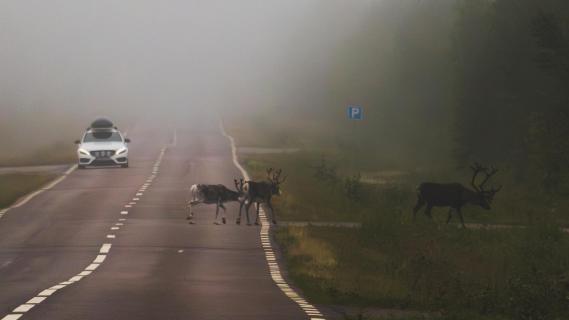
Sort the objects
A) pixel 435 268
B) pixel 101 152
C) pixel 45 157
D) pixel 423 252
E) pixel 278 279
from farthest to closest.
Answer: pixel 45 157, pixel 101 152, pixel 423 252, pixel 435 268, pixel 278 279

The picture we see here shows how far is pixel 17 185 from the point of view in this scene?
5612 centimetres

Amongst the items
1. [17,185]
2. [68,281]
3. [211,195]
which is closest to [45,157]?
[17,185]

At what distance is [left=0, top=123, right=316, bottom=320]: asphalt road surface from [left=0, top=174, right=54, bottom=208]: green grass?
1.14m

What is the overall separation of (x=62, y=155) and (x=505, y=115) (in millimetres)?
28450

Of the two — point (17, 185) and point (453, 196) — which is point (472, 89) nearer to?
point (17, 185)

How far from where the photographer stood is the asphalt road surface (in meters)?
17.6

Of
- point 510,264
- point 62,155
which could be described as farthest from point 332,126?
point 510,264

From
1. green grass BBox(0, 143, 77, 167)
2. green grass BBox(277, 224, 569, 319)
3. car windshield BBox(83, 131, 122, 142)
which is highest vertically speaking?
car windshield BBox(83, 131, 122, 142)

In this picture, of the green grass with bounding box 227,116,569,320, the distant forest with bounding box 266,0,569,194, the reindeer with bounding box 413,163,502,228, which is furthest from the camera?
the distant forest with bounding box 266,0,569,194

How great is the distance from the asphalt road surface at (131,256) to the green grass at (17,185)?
44.9 inches

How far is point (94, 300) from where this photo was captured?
18406 millimetres

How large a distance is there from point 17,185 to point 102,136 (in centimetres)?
718

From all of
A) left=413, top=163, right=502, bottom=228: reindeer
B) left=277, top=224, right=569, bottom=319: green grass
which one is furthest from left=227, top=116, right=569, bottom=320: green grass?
left=413, top=163, right=502, bottom=228: reindeer

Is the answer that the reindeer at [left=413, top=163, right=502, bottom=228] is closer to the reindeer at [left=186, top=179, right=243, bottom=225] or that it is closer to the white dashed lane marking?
the reindeer at [left=186, top=179, right=243, bottom=225]
